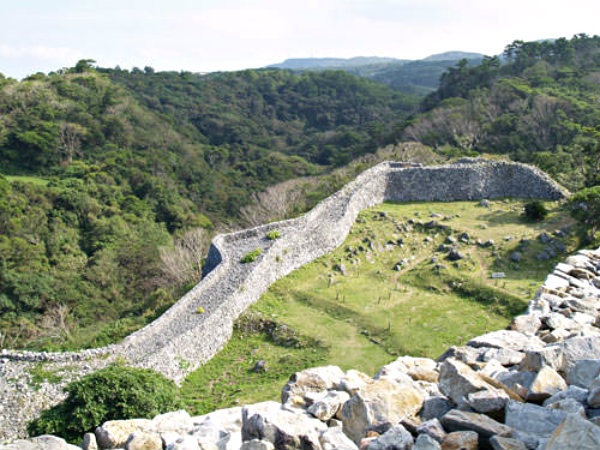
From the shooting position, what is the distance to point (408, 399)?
776 cm

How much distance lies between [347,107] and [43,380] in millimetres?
118422

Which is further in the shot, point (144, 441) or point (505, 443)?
point (144, 441)

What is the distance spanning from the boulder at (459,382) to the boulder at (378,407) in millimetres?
456

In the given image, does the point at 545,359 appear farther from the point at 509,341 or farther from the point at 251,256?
the point at 251,256

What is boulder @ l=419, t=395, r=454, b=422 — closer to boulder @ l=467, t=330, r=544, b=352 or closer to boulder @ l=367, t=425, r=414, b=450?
boulder @ l=367, t=425, r=414, b=450

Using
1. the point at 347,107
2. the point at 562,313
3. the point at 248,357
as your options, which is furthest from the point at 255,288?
the point at 347,107

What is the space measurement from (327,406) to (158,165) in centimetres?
6399

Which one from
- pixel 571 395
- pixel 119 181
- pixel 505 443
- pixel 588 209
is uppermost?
pixel 571 395

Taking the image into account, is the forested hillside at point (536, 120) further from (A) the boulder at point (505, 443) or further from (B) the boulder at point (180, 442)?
(B) the boulder at point (180, 442)

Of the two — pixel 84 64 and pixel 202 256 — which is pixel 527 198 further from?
pixel 84 64

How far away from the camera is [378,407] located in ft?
24.9

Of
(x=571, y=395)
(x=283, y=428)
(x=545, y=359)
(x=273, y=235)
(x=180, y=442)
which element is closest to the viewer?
(x=571, y=395)

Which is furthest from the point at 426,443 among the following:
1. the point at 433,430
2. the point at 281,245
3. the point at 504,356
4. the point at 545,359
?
the point at 281,245

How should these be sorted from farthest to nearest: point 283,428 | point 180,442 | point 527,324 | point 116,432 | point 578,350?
point 527,324, point 116,432, point 578,350, point 180,442, point 283,428
